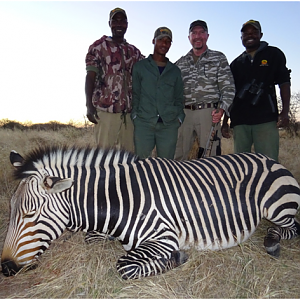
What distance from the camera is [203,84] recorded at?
15.3 ft

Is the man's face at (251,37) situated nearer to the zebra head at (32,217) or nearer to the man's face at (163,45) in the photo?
the man's face at (163,45)

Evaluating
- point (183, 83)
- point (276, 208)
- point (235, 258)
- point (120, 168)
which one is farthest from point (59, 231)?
point (183, 83)

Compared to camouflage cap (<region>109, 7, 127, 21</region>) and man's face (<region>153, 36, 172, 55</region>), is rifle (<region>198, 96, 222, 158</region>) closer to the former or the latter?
man's face (<region>153, 36, 172, 55</region>)

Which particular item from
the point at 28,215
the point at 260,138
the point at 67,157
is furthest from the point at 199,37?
the point at 28,215

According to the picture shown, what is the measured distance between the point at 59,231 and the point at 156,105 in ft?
8.41

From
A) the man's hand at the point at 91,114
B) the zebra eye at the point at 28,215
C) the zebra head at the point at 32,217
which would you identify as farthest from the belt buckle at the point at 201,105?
the zebra eye at the point at 28,215

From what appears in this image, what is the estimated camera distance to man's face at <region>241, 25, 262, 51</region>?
4.75 metres

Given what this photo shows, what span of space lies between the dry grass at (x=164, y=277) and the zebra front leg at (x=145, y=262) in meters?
0.07

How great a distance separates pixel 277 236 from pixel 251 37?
323 centimetres

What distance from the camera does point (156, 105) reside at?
4543 mm

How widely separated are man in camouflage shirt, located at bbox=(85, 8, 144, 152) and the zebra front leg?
227 cm

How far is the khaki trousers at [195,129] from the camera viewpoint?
468cm

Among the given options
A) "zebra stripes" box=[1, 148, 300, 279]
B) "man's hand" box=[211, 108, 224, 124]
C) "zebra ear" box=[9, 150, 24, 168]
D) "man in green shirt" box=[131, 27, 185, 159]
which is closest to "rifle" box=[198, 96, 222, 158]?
"man's hand" box=[211, 108, 224, 124]

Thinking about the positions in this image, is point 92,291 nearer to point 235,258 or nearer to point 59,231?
point 59,231
